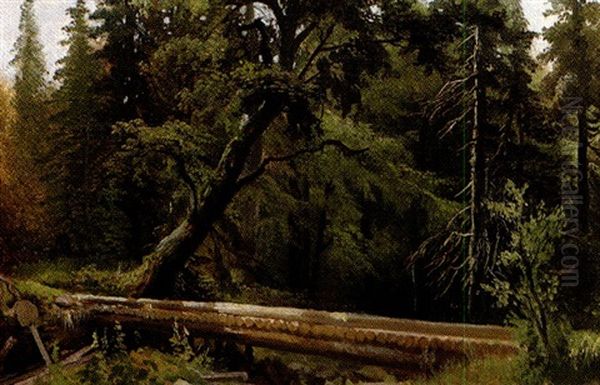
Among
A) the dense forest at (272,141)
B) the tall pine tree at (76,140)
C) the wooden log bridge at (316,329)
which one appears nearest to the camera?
the wooden log bridge at (316,329)

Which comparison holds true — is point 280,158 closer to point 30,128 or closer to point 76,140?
point 76,140

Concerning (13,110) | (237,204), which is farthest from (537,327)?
(13,110)

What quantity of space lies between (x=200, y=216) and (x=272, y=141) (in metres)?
2.25

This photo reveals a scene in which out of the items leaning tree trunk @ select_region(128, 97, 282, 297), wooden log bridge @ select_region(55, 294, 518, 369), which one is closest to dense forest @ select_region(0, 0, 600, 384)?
leaning tree trunk @ select_region(128, 97, 282, 297)

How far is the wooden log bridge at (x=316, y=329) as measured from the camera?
6492mm

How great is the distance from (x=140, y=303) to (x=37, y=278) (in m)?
1.92

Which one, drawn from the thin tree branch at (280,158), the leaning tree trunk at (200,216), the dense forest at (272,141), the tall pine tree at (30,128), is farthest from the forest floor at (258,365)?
the thin tree branch at (280,158)

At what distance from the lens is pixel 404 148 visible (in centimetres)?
1162

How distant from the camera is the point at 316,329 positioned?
7203mm

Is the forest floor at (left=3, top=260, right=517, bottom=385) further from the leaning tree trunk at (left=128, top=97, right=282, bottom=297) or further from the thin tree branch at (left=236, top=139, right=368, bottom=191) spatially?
the thin tree branch at (left=236, top=139, right=368, bottom=191)

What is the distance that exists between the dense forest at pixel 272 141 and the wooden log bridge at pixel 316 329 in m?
1.08

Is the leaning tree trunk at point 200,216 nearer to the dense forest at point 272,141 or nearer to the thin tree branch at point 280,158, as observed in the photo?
the dense forest at point 272,141

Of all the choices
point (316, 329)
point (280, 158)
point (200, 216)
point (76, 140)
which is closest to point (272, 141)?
point (280, 158)

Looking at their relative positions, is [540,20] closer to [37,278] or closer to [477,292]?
[477,292]
